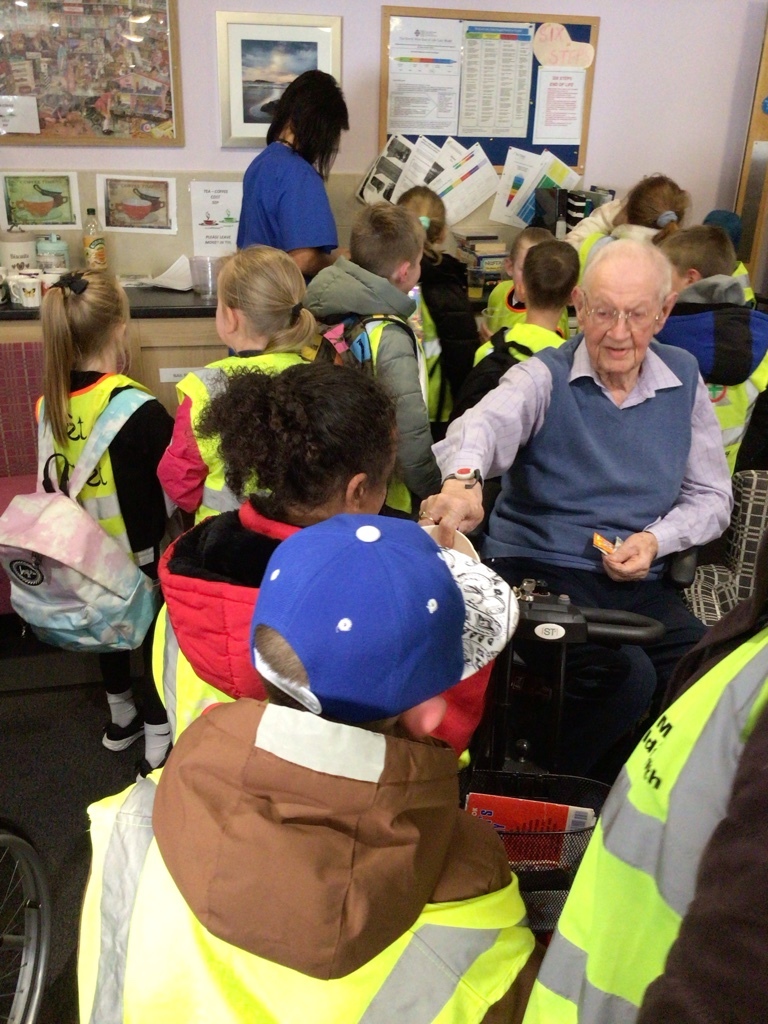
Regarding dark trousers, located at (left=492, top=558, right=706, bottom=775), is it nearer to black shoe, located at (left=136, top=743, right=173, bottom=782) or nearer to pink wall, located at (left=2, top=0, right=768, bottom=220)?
black shoe, located at (left=136, top=743, right=173, bottom=782)

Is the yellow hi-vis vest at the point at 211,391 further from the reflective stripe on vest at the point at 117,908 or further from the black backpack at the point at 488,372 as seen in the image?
the reflective stripe on vest at the point at 117,908

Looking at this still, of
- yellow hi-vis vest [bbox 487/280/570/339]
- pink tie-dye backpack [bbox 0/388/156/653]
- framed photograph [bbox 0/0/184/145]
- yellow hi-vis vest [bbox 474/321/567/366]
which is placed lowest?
pink tie-dye backpack [bbox 0/388/156/653]

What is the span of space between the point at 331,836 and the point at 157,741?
5.03 feet

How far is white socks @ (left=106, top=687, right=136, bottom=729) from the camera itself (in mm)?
2326

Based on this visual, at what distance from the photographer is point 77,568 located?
6.43ft

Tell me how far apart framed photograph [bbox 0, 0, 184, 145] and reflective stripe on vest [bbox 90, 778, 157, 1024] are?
3.36m

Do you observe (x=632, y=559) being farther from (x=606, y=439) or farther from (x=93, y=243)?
(x=93, y=243)

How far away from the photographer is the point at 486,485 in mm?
2209

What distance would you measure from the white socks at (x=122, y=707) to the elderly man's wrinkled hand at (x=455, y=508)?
1265 mm

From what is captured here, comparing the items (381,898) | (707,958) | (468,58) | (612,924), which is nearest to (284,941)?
(381,898)

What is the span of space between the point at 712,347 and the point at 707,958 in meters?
2.06

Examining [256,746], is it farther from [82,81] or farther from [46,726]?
[82,81]

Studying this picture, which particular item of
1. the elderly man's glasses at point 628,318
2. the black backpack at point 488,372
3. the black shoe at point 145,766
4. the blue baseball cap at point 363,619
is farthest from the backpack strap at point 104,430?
the blue baseball cap at point 363,619

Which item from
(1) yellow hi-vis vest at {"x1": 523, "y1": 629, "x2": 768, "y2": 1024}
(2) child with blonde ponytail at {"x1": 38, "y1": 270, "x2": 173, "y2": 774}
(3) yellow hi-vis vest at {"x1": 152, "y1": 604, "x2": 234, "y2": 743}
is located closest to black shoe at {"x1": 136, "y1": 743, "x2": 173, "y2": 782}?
(2) child with blonde ponytail at {"x1": 38, "y1": 270, "x2": 173, "y2": 774}
